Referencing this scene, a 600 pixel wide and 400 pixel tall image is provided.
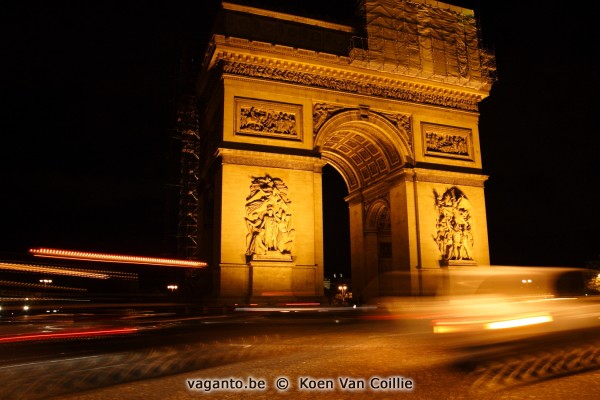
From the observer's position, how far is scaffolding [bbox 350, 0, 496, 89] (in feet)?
71.9

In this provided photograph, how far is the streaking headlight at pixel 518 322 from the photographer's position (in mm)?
8030

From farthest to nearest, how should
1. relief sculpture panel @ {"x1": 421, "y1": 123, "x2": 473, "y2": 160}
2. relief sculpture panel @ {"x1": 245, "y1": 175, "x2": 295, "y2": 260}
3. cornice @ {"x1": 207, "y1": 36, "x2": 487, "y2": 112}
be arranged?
relief sculpture panel @ {"x1": 421, "y1": 123, "x2": 473, "y2": 160} → cornice @ {"x1": 207, "y1": 36, "x2": 487, "y2": 112} → relief sculpture panel @ {"x1": 245, "y1": 175, "x2": 295, "y2": 260}

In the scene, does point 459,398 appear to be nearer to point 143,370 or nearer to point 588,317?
point 143,370

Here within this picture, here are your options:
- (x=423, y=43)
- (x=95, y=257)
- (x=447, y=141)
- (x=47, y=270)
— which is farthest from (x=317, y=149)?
(x=47, y=270)

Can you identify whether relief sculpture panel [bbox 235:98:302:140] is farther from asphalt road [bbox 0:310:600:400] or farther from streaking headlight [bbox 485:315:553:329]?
streaking headlight [bbox 485:315:553:329]

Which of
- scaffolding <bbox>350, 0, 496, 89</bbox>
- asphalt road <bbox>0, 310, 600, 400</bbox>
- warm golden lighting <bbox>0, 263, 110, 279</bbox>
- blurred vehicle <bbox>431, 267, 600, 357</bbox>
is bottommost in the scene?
asphalt road <bbox>0, 310, 600, 400</bbox>

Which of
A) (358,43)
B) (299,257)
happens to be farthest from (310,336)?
(358,43)

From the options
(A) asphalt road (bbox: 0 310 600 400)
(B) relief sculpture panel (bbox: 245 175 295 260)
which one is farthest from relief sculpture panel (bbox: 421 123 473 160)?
(A) asphalt road (bbox: 0 310 600 400)

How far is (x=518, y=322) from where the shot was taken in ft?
27.2

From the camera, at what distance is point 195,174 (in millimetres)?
28750

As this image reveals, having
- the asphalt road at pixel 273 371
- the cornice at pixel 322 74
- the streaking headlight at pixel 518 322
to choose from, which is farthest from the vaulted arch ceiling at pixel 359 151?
the asphalt road at pixel 273 371

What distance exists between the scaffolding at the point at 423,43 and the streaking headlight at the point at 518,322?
48.8 ft

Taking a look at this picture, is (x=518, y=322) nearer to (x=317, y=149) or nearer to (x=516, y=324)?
(x=516, y=324)

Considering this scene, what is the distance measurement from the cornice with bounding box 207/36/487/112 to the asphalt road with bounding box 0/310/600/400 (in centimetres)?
1315
